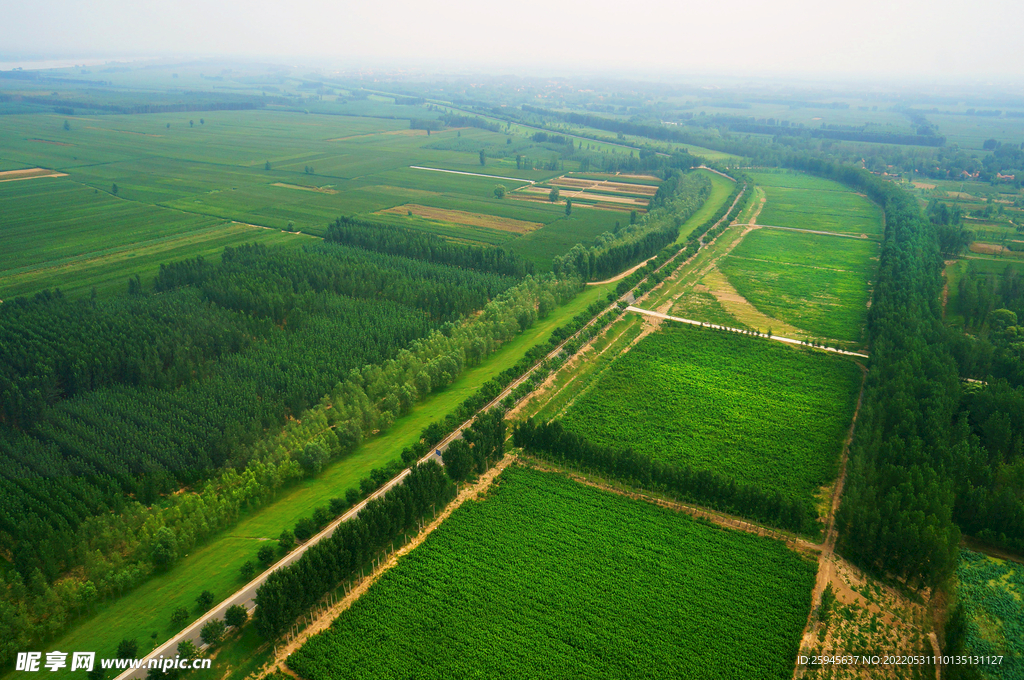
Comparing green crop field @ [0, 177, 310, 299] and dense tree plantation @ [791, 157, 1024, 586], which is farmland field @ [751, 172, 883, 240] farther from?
green crop field @ [0, 177, 310, 299]

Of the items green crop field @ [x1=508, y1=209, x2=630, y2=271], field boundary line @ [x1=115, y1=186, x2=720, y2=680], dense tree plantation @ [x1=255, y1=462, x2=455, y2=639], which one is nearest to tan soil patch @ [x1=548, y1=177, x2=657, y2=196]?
green crop field @ [x1=508, y1=209, x2=630, y2=271]

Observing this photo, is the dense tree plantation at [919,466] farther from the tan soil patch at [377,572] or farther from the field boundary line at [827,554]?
the tan soil patch at [377,572]

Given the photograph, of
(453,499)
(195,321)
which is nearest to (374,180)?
(195,321)

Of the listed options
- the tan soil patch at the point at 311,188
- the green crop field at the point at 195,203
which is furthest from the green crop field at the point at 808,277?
the tan soil patch at the point at 311,188

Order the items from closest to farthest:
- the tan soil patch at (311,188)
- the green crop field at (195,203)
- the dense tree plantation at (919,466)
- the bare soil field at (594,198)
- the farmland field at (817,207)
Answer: the dense tree plantation at (919,466) → the green crop field at (195,203) → the farmland field at (817,207) → the bare soil field at (594,198) → the tan soil patch at (311,188)

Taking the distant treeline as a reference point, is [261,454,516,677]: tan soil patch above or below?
below

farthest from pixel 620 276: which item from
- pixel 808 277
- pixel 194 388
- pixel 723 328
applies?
pixel 194 388

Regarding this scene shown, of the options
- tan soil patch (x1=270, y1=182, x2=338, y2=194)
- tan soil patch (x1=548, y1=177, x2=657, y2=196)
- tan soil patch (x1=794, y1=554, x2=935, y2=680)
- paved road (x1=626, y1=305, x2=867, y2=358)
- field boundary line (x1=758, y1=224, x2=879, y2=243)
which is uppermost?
tan soil patch (x1=548, y1=177, x2=657, y2=196)
